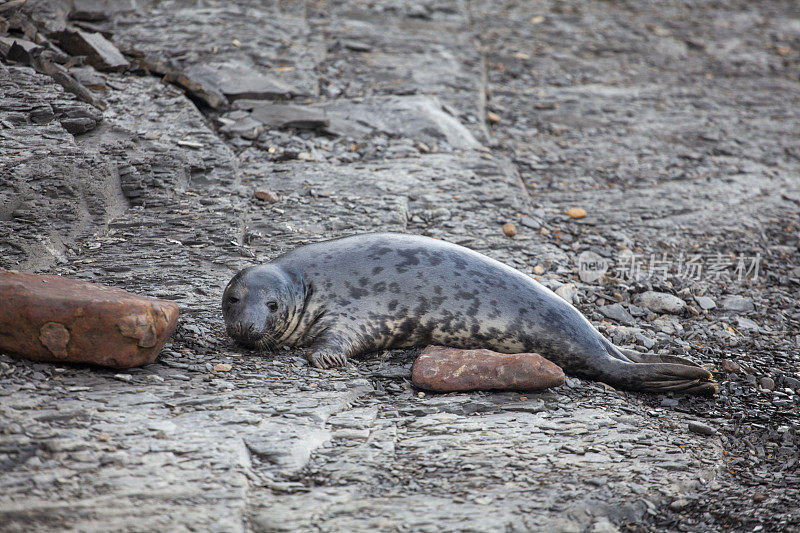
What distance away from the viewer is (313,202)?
5.32 metres

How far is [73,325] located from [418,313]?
5.17 ft

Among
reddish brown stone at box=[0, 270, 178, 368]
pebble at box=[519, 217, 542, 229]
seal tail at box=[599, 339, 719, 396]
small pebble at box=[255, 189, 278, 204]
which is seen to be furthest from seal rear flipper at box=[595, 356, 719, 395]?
small pebble at box=[255, 189, 278, 204]

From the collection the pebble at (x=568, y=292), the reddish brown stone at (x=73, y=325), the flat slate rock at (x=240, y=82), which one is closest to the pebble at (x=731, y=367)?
the pebble at (x=568, y=292)

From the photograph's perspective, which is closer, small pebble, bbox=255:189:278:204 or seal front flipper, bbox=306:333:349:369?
seal front flipper, bbox=306:333:349:369

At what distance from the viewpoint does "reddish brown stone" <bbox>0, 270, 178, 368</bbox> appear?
3.06 meters

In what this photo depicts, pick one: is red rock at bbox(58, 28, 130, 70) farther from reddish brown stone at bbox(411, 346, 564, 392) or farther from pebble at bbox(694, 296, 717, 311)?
pebble at bbox(694, 296, 717, 311)

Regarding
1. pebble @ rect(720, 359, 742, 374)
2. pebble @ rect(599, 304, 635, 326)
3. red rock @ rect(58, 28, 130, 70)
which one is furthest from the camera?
red rock @ rect(58, 28, 130, 70)

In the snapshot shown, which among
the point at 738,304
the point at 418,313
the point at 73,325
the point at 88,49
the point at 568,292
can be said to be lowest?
the point at 738,304

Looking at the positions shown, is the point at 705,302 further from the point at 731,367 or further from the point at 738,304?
the point at 731,367

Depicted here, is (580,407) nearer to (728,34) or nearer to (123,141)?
(123,141)

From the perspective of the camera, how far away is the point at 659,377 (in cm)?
366

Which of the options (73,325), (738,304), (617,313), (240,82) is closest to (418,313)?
(617,313)

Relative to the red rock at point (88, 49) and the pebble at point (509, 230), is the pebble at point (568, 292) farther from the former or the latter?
the red rock at point (88, 49)

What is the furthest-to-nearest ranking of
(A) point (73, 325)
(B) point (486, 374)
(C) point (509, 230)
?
1. (C) point (509, 230)
2. (B) point (486, 374)
3. (A) point (73, 325)
